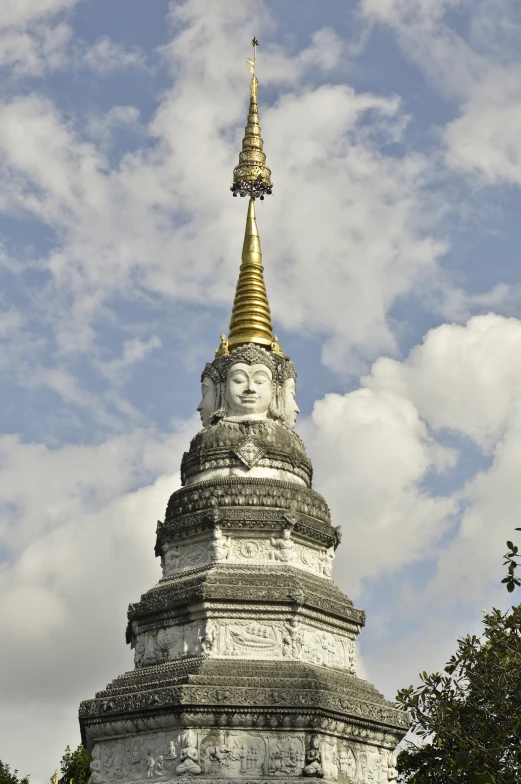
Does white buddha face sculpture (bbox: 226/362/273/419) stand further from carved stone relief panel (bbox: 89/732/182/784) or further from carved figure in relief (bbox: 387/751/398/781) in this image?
carved figure in relief (bbox: 387/751/398/781)

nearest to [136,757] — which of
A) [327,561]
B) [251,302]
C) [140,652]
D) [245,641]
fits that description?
[140,652]

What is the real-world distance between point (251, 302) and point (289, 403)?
3.63 metres

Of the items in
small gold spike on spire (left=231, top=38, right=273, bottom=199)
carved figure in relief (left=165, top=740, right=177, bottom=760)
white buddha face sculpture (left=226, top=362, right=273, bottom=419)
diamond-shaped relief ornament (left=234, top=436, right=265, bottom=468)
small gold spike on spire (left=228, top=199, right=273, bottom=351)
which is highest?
small gold spike on spire (left=231, top=38, right=273, bottom=199)

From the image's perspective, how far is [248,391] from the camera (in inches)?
1192

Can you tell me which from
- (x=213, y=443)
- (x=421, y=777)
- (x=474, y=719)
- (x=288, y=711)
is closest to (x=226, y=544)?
(x=213, y=443)

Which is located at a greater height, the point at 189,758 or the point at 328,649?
the point at 328,649

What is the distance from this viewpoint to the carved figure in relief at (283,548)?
2705 cm

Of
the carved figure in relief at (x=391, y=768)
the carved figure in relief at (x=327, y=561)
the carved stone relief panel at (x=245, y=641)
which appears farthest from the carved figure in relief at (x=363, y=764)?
the carved figure in relief at (x=327, y=561)

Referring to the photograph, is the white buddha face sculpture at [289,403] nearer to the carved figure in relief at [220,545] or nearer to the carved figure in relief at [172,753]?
the carved figure in relief at [220,545]

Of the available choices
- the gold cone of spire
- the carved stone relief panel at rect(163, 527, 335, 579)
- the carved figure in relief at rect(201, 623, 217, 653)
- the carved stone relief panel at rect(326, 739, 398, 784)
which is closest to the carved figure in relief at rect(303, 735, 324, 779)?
the carved stone relief panel at rect(326, 739, 398, 784)

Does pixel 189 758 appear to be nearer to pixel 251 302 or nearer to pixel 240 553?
pixel 240 553

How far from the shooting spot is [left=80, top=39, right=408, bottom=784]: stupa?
23.2 m

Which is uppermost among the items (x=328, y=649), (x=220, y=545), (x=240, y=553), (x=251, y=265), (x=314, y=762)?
(x=251, y=265)

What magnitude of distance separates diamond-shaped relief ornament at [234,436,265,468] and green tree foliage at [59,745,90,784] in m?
12.7
